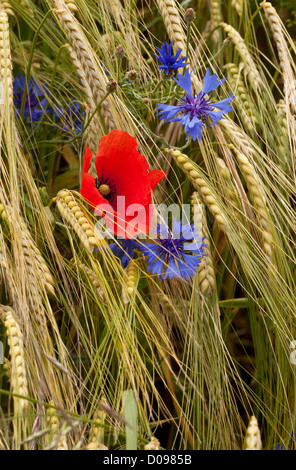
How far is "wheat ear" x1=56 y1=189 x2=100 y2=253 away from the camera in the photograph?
1.94ft

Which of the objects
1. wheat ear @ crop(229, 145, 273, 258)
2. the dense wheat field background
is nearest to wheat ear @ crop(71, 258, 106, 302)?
the dense wheat field background

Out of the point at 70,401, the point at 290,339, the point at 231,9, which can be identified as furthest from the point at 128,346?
the point at 231,9

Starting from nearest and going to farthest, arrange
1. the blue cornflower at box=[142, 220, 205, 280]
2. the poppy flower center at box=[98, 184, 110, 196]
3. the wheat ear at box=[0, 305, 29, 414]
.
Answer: the wheat ear at box=[0, 305, 29, 414] < the blue cornflower at box=[142, 220, 205, 280] < the poppy flower center at box=[98, 184, 110, 196]

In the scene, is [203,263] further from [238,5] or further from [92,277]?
A: [238,5]

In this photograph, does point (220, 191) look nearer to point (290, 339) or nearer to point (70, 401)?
point (290, 339)

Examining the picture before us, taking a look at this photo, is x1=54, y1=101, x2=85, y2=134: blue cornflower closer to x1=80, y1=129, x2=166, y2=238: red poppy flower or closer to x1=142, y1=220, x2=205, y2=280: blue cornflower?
x1=80, y1=129, x2=166, y2=238: red poppy flower

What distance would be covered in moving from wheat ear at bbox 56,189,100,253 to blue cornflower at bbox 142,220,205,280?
7cm

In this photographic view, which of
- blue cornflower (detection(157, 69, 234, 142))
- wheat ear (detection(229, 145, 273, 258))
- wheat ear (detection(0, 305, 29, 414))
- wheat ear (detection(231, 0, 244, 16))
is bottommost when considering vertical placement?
wheat ear (detection(0, 305, 29, 414))

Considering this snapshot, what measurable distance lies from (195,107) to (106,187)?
6.4 inches

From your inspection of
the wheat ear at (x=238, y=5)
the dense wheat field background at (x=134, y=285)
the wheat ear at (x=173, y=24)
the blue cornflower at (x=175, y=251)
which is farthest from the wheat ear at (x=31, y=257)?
the wheat ear at (x=238, y=5)

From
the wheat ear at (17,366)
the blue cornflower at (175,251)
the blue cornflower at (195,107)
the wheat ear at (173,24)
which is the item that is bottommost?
the wheat ear at (17,366)

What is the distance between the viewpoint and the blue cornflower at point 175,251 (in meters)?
0.62

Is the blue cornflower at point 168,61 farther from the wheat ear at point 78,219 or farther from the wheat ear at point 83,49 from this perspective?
the wheat ear at point 78,219

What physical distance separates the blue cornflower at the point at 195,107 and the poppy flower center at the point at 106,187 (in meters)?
0.13
